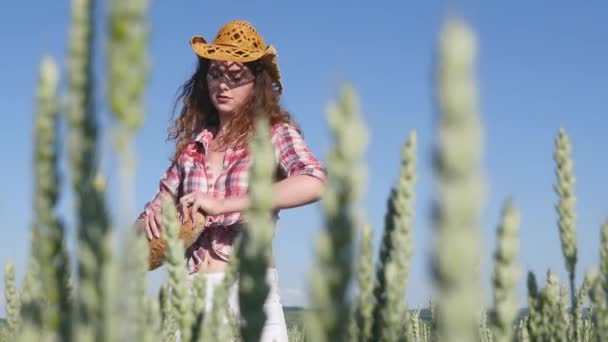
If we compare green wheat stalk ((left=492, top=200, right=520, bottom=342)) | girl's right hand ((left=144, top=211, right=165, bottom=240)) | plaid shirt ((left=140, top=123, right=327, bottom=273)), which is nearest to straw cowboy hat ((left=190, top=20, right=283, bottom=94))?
plaid shirt ((left=140, top=123, right=327, bottom=273))

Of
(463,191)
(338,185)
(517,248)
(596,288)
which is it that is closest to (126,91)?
(338,185)

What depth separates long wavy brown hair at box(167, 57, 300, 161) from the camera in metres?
4.31

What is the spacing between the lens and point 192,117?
16.2 ft

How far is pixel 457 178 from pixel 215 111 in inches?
181

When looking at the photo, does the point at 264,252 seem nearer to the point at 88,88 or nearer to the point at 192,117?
the point at 88,88

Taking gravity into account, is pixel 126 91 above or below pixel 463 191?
above

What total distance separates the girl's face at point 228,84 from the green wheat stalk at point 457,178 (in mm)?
3956

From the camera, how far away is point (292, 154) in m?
4.05

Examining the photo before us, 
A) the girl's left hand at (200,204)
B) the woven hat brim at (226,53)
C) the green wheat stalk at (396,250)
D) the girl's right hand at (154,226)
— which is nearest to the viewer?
the green wheat stalk at (396,250)

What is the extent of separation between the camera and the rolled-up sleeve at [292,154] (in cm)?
392

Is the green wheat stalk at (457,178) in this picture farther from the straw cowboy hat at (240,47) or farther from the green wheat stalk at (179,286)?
the straw cowboy hat at (240,47)

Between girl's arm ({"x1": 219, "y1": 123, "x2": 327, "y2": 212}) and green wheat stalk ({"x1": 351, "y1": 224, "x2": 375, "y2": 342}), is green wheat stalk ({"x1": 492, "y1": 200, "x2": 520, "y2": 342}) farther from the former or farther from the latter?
girl's arm ({"x1": 219, "y1": 123, "x2": 327, "y2": 212})

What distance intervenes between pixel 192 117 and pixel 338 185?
4.41 metres

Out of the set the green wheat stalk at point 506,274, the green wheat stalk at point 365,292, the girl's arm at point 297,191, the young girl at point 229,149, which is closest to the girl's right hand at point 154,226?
the young girl at point 229,149
